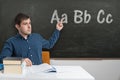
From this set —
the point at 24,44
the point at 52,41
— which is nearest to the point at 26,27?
the point at 24,44

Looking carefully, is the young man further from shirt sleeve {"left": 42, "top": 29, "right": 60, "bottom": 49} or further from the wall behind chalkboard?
the wall behind chalkboard

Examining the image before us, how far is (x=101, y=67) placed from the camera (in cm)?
379

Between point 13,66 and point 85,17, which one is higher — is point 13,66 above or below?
below

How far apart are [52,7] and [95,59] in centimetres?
99

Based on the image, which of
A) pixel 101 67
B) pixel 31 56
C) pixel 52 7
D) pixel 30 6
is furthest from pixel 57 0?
pixel 101 67

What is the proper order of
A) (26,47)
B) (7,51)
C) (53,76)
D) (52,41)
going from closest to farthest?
(53,76)
(7,51)
(26,47)
(52,41)

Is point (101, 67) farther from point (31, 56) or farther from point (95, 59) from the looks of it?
point (31, 56)

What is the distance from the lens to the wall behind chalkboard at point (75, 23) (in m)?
3.63

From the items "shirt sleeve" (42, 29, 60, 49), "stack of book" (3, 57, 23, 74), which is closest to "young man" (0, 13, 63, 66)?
"shirt sleeve" (42, 29, 60, 49)

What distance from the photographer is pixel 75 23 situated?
3686 mm

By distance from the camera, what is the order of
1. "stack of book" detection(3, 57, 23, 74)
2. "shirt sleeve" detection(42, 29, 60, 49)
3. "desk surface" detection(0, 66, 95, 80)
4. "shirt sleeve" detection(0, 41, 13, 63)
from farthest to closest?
"shirt sleeve" detection(42, 29, 60, 49) < "shirt sleeve" detection(0, 41, 13, 63) < "stack of book" detection(3, 57, 23, 74) < "desk surface" detection(0, 66, 95, 80)

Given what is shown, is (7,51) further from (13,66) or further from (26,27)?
(13,66)

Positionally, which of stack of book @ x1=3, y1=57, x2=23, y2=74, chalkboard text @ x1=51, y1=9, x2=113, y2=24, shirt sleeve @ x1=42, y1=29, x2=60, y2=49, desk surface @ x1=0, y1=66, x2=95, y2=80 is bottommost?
desk surface @ x1=0, y1=66, x2=95, y2=80

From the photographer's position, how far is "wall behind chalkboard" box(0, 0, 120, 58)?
3.63m
